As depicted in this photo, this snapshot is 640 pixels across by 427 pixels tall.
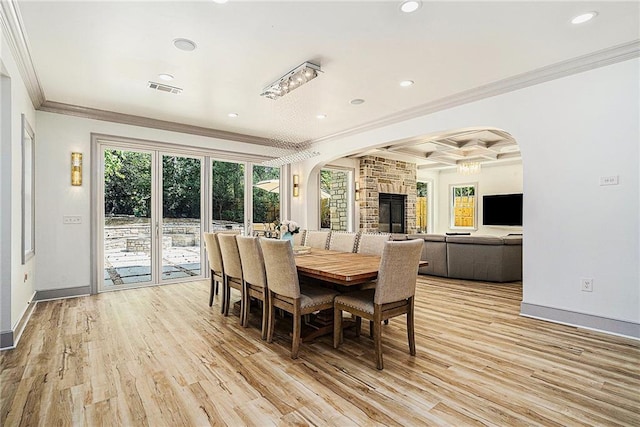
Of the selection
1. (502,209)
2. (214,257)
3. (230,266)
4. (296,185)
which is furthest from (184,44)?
(502,209)

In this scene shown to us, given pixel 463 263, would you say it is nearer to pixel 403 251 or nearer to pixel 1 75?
pixel 403 251

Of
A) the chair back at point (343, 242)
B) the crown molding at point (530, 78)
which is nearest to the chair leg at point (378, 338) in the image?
the chair back at point (343, 242)

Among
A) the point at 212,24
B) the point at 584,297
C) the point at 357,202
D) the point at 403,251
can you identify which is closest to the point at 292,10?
the point at 212,24

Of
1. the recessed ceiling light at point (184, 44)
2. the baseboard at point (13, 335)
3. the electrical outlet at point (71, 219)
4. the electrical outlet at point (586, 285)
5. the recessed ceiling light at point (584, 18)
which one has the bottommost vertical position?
the baseboard at point (13, 335)

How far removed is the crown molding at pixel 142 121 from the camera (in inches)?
175

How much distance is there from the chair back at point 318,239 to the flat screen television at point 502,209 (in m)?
6.22

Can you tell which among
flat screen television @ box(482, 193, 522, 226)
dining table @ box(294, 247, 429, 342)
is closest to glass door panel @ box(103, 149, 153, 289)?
dining table @ box(294, 247, 429, 342)

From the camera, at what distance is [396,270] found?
7.97ft

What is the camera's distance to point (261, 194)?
6.49 metres

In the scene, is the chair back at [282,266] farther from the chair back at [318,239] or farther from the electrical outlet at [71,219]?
the electrical outlet at [71,219]

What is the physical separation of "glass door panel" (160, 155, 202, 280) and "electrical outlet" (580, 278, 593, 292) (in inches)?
210

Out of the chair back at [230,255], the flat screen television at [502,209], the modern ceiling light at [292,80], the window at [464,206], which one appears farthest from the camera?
the window at [464,206]

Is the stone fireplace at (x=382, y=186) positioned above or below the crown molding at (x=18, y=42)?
below

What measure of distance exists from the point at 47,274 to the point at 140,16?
3.74 metres
